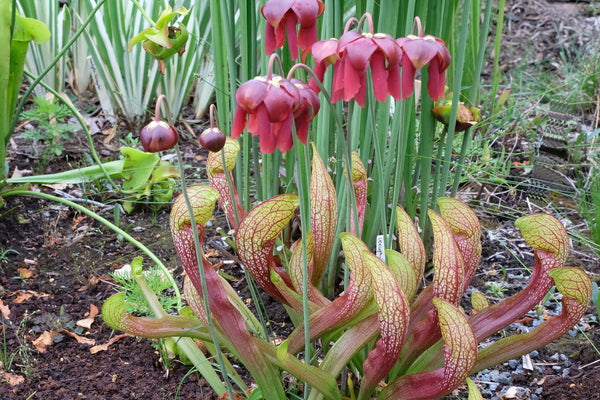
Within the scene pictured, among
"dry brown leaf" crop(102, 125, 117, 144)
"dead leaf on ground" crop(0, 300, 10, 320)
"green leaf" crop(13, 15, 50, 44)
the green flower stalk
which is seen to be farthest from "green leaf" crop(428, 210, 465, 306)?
"dry brown leaf" crop(102, 125, 117, 144)

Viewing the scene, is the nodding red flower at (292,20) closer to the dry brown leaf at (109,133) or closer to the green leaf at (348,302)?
the green leaf at (348,302)

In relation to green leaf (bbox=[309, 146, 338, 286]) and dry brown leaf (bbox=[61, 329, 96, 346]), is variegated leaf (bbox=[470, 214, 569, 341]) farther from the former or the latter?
dry brown leaf (bbox=[61, 329, 96, 346])

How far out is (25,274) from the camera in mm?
1672

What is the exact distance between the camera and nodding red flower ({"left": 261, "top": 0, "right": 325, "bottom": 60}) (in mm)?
998

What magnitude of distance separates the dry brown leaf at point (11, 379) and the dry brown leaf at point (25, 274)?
1.25 feet

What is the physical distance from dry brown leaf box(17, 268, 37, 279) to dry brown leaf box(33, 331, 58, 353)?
0.83 ft

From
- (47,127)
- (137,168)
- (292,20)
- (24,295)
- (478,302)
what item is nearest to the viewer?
(292,20)

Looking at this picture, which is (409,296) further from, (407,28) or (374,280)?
(407,28)

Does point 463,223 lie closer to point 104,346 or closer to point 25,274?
point 104,346

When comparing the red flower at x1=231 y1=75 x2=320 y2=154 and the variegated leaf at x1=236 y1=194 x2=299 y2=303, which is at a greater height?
the red flower at x1=231 y1=75 x2=320 y2=154

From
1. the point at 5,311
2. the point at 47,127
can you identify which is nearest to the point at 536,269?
the point at 5,311

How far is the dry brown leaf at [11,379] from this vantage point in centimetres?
131

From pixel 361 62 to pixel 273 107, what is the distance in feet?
0.51

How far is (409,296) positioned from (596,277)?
0.83 metres
